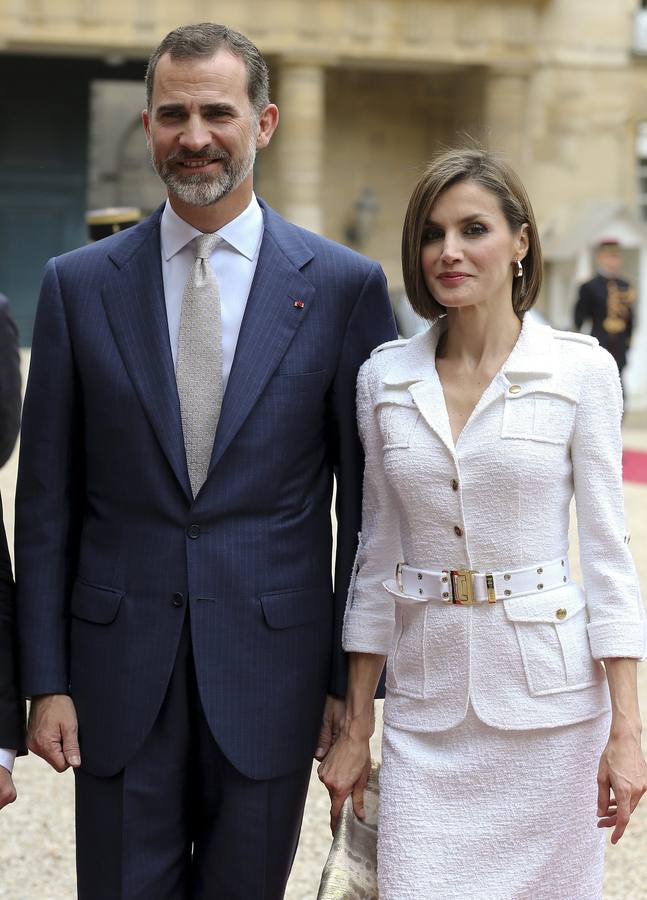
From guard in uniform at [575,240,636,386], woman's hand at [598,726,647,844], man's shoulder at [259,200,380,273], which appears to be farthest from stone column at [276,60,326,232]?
woman's hand at [598,726,647,844]

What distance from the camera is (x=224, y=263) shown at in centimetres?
321

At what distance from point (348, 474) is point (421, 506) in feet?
0.88

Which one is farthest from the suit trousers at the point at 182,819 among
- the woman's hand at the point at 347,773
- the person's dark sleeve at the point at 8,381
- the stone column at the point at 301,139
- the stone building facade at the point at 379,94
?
the stone column at the point at 301,139

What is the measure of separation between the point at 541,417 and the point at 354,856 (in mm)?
922

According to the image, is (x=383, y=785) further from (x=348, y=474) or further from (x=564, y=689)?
(x=348, y=474)

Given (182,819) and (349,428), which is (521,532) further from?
(182,819)

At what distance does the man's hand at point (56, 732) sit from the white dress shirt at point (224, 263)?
78 centimetres

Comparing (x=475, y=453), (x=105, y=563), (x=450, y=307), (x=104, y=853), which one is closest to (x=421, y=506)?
(x=475, y=453)

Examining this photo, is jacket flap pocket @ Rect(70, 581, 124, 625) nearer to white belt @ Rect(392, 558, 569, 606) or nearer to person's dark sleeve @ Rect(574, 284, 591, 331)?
white belt @ Rect(392, 558, 569, 606)

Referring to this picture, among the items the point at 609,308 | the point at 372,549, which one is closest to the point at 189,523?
the point at 372,549

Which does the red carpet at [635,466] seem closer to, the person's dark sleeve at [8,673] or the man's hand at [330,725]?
the man's hand at [330,725]

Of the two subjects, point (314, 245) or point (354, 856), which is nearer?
point (354, 856)

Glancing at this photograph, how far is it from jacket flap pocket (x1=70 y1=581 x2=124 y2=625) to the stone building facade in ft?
66.7

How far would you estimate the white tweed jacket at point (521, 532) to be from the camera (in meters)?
2.96
